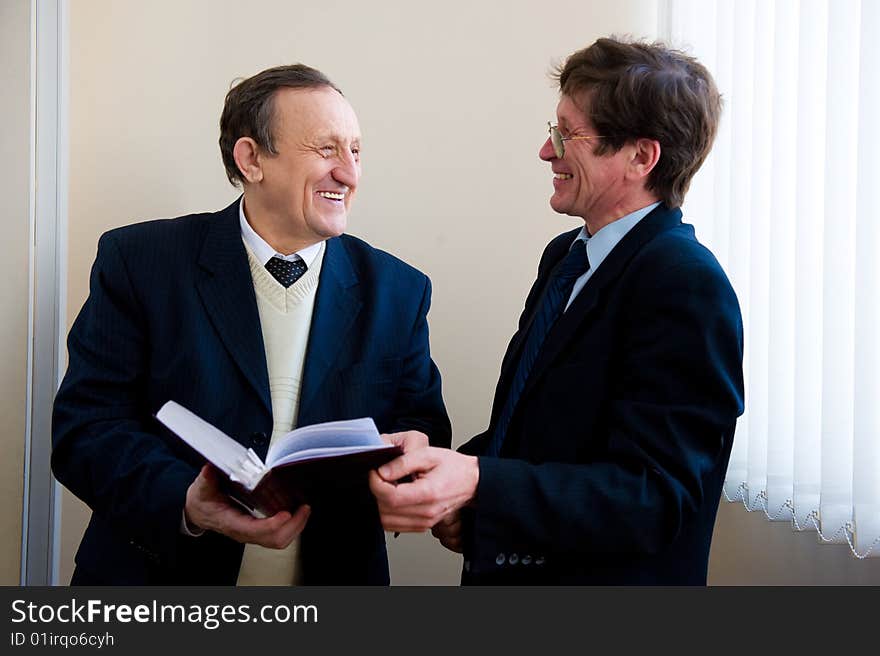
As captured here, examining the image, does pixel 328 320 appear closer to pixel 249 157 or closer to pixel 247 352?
pixel 247 352

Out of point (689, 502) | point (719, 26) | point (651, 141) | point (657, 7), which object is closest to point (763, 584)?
point (689, 502)

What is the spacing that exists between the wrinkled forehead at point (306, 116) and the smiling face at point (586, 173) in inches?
18.2

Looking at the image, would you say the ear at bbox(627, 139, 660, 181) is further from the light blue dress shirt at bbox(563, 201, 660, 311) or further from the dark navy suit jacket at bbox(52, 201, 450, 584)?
the dark navy suit jacket at bbox(52, 201, 450, 584)

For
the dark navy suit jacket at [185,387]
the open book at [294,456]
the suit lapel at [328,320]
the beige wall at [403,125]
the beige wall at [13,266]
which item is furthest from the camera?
the beige wall at [403,125]

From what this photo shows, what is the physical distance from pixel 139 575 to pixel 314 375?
1.63ft

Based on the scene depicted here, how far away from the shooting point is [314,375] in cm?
179

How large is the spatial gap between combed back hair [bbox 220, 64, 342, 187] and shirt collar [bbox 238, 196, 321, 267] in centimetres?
10

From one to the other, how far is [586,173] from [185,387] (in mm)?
836

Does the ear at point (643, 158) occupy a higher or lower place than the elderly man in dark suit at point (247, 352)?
higher

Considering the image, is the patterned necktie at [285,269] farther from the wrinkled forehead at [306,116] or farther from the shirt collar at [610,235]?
the shirt collar at [610,235]

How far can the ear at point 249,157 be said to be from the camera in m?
1.88

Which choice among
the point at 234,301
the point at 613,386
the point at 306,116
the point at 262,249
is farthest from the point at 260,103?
the point at 613,386

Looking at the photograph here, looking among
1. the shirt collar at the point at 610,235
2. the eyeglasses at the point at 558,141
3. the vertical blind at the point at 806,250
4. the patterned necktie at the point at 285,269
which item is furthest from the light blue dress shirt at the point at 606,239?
the patterned necktie at the point at 285,269

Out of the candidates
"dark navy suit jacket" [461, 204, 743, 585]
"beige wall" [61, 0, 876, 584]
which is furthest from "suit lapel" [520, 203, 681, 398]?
"beige wall" [61, 0, 876, 584]
